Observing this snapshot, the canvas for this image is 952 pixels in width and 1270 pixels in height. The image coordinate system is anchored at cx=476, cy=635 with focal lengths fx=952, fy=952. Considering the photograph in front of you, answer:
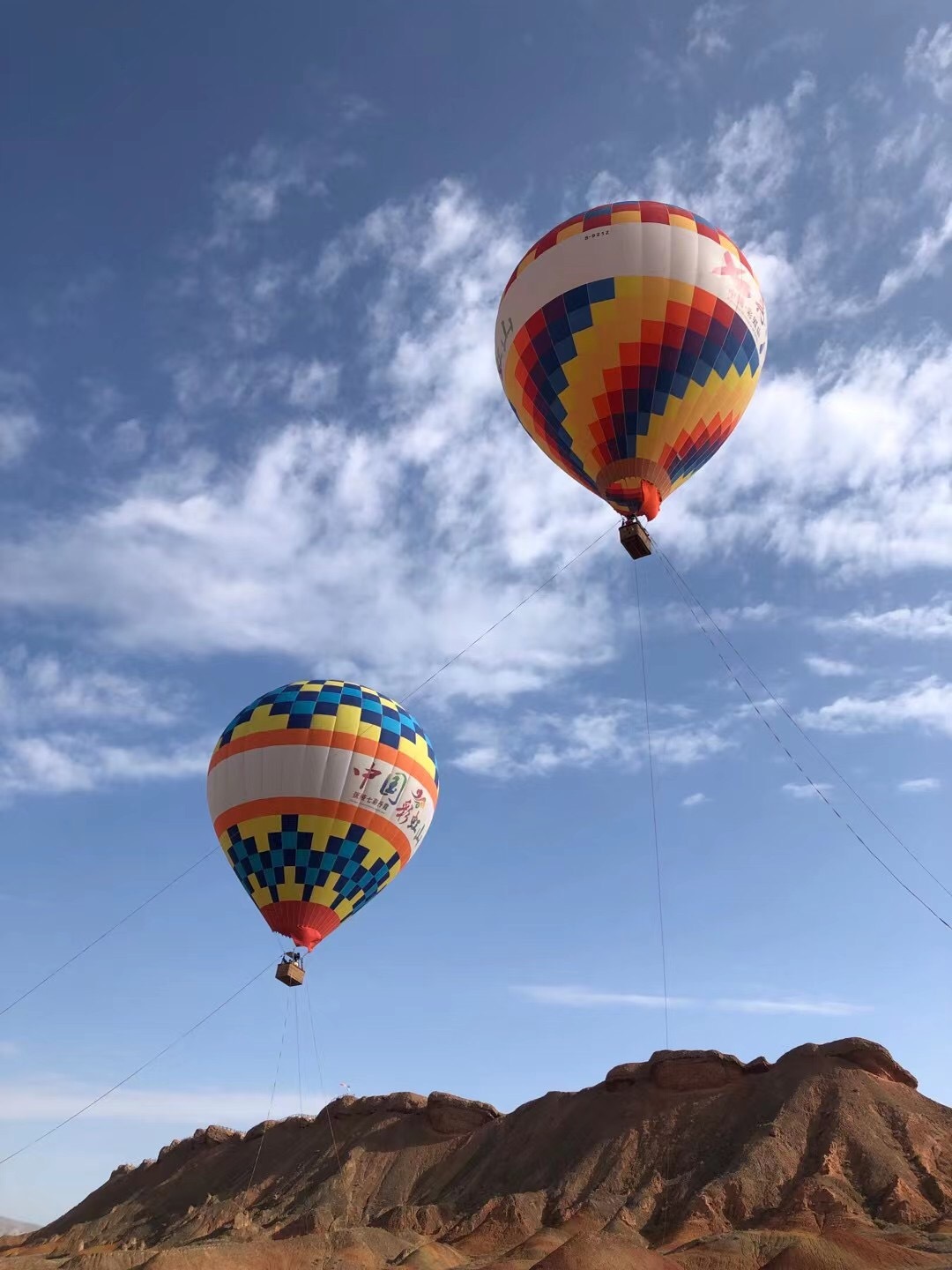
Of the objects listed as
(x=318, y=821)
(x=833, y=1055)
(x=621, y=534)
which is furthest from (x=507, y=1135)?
(x=621, y=534)

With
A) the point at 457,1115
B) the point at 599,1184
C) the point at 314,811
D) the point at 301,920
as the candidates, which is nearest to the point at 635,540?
the point at 314,811

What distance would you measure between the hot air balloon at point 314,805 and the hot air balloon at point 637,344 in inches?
493

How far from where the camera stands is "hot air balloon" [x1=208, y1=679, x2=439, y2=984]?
3173 cm

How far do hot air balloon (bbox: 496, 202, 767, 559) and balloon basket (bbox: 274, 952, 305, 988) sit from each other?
17.7 metres

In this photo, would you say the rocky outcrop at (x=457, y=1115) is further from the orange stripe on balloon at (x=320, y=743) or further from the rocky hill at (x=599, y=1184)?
the orange stripe on balloon at (x=320, y=743)

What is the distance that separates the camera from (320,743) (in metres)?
32.6

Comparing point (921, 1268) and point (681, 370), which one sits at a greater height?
point (681, 370)

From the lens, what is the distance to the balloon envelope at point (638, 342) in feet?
83.0

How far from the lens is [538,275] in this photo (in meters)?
26.7

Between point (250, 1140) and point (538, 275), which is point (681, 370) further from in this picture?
point (250, 1140)

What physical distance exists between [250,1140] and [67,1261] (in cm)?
4648

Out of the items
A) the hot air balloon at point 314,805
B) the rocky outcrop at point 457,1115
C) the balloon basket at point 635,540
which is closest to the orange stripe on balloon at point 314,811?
the hot air balloon at point 314,805

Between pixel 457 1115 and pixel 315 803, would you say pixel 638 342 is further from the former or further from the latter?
pixel 457 1115

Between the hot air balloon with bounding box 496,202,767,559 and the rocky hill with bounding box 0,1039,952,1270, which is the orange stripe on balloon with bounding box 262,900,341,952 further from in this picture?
the hot air balloon with bounding box 496,202,767,559
